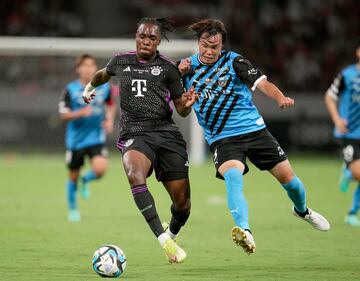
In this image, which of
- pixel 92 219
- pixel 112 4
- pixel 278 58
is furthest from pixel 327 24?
pixel 92 219

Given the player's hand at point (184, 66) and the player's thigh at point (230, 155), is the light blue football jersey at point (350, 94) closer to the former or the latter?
the player's thigh at point (230, 155)

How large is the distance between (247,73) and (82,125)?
5032 millimetres

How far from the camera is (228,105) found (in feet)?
28.3

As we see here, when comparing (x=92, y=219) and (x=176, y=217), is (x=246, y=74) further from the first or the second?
(x=92, y=219)

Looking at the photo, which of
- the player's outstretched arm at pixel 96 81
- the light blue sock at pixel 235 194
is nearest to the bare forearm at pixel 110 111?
the player's outstretched arm at pixel 96 81

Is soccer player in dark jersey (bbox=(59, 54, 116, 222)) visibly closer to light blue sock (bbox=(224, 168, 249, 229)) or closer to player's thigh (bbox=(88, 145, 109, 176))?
player's thigh (bbox=(88, 145, 109, 176))

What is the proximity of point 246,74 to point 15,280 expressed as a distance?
299 centimetres

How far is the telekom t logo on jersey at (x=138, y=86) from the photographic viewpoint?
8195mm

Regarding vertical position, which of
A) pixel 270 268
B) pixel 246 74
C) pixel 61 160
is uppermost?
pixel 246 74

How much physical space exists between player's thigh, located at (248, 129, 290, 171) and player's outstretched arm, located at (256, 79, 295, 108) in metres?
0.54

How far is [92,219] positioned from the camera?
40.7 feet

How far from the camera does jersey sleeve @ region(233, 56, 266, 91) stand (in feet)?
27.6

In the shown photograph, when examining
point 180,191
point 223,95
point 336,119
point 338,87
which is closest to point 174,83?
point 223,95

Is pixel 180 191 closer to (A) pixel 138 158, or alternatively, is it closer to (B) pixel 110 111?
(A) pixel 138 158
